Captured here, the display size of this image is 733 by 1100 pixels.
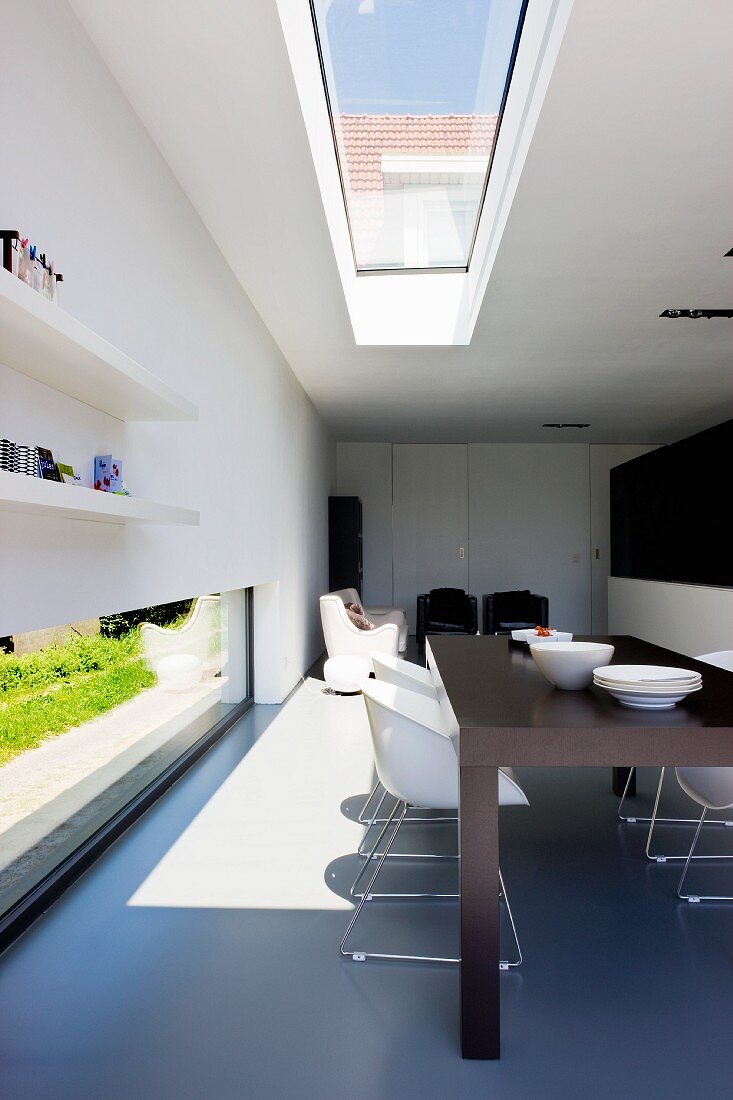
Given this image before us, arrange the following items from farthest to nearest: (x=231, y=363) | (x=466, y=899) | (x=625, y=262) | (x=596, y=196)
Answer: (x=231, y=363) → (x=625, y=262) → (x=596, y=196) → (x=466, y=899)

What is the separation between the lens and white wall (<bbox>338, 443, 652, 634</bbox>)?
37.3 feet

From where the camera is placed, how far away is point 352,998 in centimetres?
218

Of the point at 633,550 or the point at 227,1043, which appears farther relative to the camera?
the point at 633,550

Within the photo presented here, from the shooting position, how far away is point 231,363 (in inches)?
182

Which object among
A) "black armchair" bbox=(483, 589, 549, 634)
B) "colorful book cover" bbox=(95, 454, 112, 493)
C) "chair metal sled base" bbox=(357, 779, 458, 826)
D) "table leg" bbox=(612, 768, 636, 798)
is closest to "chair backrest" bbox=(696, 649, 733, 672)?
"table leg" bbox=(612, 768, 636, 798)

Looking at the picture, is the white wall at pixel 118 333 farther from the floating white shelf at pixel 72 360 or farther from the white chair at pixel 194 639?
the white chair at pixel 194 639

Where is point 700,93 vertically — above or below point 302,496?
above

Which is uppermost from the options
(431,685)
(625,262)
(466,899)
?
(625,262)

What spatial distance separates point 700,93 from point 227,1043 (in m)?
3.32

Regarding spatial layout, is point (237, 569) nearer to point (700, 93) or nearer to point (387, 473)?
point (700, 93)

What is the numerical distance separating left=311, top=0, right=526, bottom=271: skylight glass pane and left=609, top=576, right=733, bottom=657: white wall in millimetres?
3681

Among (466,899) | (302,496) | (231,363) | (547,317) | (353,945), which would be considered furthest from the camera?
(302,496)

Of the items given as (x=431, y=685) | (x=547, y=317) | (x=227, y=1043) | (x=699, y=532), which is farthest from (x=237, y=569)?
(x=699, y=532)

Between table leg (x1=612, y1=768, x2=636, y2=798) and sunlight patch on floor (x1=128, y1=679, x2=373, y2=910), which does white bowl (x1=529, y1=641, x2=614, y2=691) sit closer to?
sunlight patch on floor (x1=128, y1=679, x2=373, y2=910)
